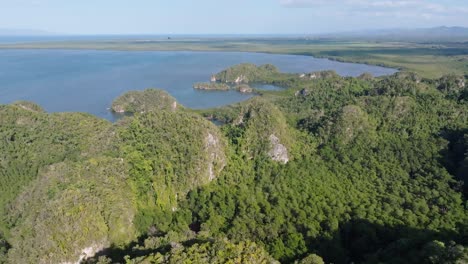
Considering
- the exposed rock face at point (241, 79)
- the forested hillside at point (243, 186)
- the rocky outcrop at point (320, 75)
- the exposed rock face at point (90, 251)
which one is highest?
the rocky outcrop at point (320, 75)

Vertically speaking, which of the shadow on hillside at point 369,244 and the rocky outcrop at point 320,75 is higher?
the rocky outcrop at point 320,75

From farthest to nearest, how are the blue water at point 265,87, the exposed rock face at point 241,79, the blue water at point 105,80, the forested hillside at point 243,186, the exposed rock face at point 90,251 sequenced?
the exposed rock face at point 241,79, the blue water at point 265,87, the blue water at point 105,80, the exposed rock face at point 90,251, the forested hillside at point 243,186

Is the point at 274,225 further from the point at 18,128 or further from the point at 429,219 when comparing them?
the point at 18,128

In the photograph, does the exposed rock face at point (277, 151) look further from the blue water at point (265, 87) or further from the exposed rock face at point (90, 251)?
the blue water at point (265, 87)

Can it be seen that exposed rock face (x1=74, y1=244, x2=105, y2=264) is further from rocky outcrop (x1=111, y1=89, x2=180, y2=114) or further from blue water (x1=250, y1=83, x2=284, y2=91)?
blue water (x1=250, y1=83, x2=284, y2=91)

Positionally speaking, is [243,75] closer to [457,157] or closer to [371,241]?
[457,157]

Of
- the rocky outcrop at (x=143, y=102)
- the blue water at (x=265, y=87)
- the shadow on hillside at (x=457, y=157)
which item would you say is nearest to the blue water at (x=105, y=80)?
the rocky outcrop at (x=143, y=102)
